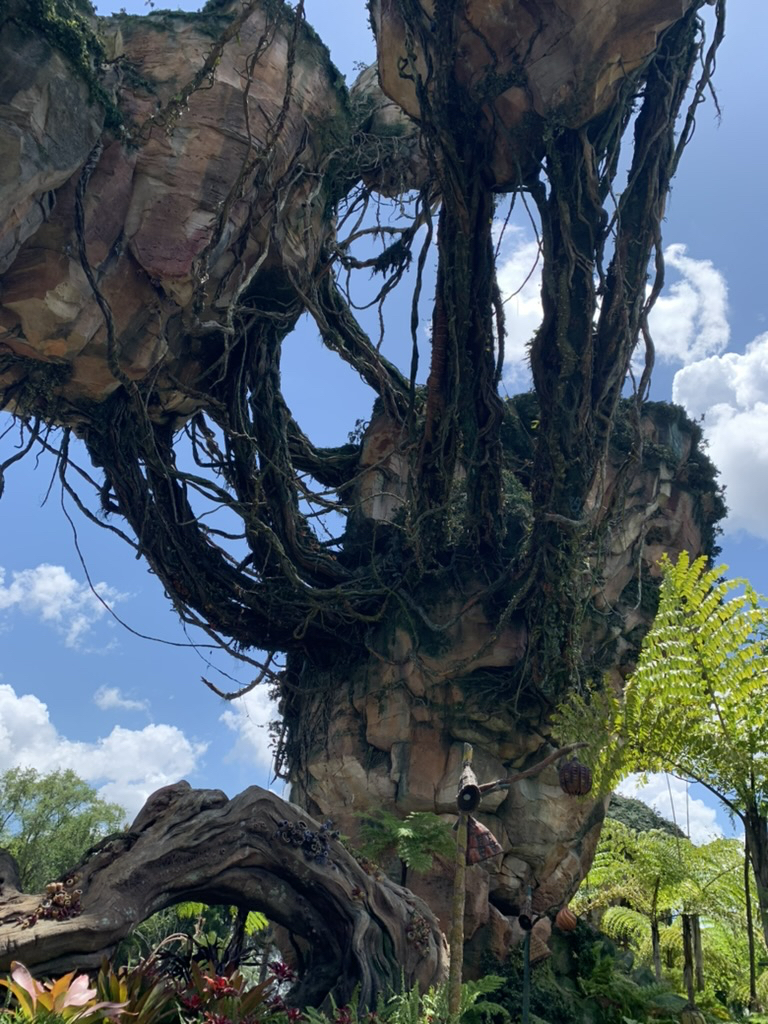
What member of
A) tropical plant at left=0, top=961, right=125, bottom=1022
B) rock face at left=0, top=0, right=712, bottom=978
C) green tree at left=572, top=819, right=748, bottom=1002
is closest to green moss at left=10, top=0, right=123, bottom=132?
rock face at left=0, top=0, right=712, bottom=978

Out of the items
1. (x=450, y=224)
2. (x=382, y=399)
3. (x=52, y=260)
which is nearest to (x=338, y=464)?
(x=382, y=399)

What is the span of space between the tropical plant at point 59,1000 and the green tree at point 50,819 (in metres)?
15.5

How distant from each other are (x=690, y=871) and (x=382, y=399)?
7.76m

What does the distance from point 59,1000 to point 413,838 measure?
5178 mm

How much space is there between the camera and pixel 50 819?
61.5ft

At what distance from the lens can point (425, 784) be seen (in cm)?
1005

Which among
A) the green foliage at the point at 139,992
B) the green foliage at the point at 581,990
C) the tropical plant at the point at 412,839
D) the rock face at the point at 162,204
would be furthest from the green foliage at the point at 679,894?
the rock face at the point at 162,204

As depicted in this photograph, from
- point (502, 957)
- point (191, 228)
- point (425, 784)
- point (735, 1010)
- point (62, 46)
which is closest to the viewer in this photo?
point (62, 46)

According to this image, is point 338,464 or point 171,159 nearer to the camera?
point 171,159

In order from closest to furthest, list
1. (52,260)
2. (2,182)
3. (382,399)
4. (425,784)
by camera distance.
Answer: (2,182)
(52,260)
(425,784)
(382,399)

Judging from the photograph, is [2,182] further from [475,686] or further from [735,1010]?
[735,1010]

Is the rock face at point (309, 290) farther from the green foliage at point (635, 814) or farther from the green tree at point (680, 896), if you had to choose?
the green foliage at point (635, 814)

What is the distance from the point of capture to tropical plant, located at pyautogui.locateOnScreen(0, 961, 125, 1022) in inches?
134

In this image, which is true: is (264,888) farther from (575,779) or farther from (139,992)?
(575,779)
